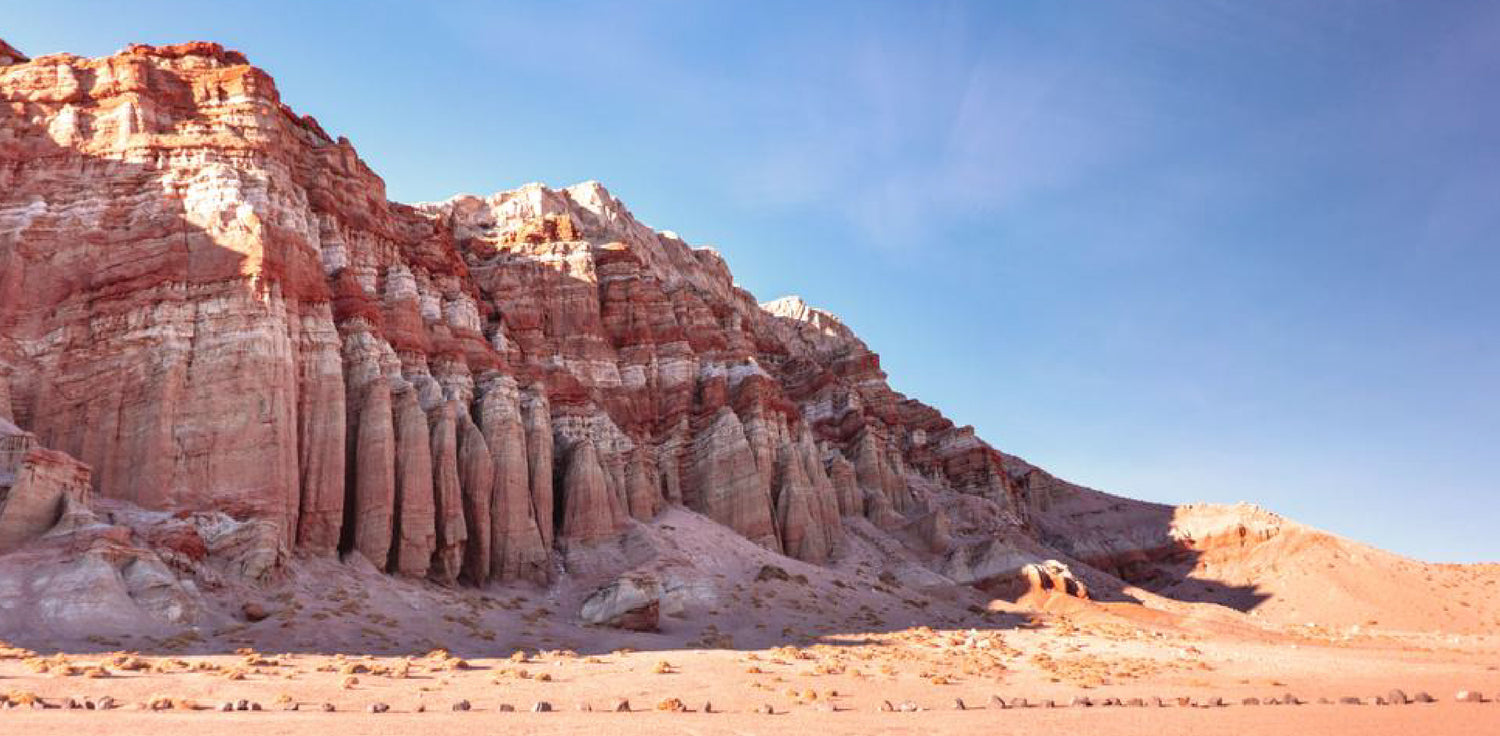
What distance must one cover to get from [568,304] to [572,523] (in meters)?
24.5

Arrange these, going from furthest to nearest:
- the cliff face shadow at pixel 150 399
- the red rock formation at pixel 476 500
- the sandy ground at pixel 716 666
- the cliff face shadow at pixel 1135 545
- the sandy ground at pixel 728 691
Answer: the cliff face shadow at pixel 1135 545 → the red rock formation at pixel 476 500 → the cliff face shadow at pixel 150 399 → the sandy ground at pixel 716 666 → the sandy ground at pixel 728 691

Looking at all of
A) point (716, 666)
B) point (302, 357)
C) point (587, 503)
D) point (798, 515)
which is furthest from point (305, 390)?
point (798, 515)

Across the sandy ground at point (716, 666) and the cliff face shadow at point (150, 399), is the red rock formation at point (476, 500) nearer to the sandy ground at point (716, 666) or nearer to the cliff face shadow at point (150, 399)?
the cliff face shadow at point (150, 399)

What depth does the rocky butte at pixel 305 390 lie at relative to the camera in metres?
42.5

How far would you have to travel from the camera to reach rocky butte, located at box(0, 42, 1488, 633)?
42500 mm

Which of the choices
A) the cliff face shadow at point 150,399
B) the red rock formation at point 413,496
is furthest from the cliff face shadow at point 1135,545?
the red rock formation at point 413,496

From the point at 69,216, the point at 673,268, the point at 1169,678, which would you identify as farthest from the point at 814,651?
the point at 673,268

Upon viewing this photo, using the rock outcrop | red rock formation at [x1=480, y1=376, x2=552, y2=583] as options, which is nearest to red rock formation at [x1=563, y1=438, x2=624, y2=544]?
the rock outcrop

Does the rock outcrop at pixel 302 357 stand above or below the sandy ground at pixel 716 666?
above

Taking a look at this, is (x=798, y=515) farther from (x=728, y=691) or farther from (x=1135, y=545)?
(x=728, y=691)

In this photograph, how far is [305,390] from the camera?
4925 centimetres

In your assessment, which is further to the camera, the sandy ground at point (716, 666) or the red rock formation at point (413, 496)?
the red rock formation at point (413, 496)

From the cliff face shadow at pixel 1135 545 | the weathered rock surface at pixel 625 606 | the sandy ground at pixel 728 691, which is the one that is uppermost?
the cliff face shadow at pixel 1135 545

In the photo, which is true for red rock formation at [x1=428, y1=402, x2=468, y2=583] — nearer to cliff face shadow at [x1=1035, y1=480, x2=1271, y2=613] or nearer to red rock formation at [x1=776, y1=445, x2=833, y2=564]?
red rock formation at [x1=776, y1=445, x2=833, y2=564]
